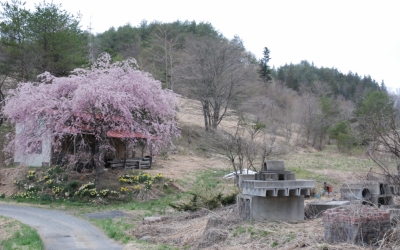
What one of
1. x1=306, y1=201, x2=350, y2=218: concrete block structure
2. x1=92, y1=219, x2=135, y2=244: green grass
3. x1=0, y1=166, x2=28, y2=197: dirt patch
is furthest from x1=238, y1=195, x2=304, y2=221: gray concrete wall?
x1=0, y1=166, x2=28, y2=197: dirt patch

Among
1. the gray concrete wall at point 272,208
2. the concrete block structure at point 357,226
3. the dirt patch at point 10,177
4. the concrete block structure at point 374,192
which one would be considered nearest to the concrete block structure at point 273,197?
the gray concrete wall at point 272,208

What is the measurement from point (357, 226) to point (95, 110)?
52.0 ft

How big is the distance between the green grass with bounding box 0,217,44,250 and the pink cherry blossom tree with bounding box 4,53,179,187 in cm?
701

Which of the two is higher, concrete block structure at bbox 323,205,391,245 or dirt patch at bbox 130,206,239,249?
concrete block structure at bbox 323,205,391,245

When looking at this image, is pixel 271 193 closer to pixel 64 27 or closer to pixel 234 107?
pixel 64 27

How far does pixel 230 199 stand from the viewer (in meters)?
16.2

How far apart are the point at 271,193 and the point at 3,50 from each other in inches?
1117

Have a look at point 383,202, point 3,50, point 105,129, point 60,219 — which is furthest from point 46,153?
point 383,202

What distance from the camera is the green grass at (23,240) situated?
41.0 feet

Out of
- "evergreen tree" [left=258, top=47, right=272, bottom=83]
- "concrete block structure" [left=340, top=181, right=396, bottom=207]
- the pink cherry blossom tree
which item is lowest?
"concrete block structure" [left=340, top=181, right=396, bottom=207]

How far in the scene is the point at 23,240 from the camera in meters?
13.3

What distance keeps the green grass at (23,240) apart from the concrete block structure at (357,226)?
7348mm

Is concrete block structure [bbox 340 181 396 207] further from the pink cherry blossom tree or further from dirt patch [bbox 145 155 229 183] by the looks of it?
dirt patch [bbox 145 155 229 183]

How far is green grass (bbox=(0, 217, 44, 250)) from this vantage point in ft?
41.0
